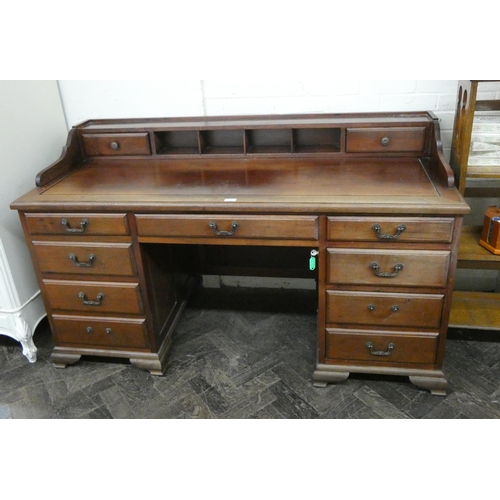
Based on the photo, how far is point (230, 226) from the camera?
5.60 ft

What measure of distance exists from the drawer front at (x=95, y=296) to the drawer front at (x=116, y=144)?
25.1 inches

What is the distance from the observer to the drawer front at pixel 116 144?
2.14 meters

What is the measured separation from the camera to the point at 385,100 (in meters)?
2.12

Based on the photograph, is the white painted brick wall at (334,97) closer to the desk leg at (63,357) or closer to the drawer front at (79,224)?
the drawer front at (79,224)

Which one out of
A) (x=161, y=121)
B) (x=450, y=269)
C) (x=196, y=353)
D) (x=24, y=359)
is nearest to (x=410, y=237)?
(x=450, y=269)

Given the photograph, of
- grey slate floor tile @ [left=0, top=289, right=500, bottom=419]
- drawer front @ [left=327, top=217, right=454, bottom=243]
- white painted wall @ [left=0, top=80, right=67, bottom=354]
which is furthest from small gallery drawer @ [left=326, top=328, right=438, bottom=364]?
white painted wall @ [left=0, top=80, right=67, bottom=354]

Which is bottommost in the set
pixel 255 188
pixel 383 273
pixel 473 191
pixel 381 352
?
pixel 381 352

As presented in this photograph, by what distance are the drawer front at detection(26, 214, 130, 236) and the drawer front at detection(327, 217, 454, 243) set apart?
0.78 metres

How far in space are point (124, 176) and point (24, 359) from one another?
1002 millimetres

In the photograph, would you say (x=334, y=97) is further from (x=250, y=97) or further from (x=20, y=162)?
(x=20, y=162)

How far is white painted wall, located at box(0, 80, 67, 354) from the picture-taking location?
2.01 m

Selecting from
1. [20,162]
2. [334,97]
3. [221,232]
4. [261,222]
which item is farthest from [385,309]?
[20,162]

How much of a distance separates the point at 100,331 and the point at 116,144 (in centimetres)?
84

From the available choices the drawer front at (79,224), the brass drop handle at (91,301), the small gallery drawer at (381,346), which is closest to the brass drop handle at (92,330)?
the brass drop handle at (91,301)
